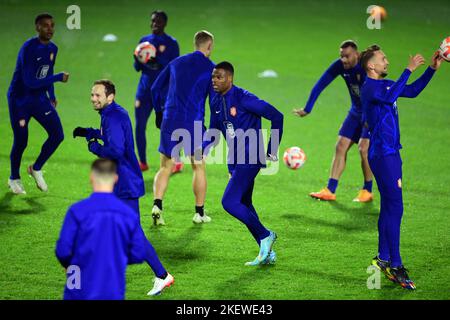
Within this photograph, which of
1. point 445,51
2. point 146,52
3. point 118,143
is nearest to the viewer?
point 118,143

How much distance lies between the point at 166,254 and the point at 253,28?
666 inches

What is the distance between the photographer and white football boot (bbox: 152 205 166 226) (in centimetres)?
1112

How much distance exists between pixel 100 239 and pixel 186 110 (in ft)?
16.5

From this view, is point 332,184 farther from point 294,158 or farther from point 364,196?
point 294,158

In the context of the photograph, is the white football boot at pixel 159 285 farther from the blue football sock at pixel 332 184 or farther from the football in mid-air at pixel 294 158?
the blue football sock at pixel 332 184

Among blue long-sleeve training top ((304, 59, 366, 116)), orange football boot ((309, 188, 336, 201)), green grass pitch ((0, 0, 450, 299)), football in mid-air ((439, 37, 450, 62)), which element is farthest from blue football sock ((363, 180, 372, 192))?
football in mid-air ((439, 37, 450, 62))

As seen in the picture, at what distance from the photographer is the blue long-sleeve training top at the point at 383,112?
8.98 meters

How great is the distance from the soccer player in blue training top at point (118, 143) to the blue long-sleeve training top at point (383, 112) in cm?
247

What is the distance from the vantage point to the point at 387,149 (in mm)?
8992

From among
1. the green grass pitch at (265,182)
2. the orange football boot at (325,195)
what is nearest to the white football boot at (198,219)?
the green grass pitch at (265,182)

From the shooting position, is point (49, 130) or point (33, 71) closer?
point (33, 71)

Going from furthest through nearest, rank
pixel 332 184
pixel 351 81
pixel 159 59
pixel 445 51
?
pixel 159 59
pixel 332 184
pixel 351 81
pixel 445 51

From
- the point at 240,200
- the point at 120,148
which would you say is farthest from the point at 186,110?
the point at 120,148

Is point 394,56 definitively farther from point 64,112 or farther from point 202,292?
point 202,292
